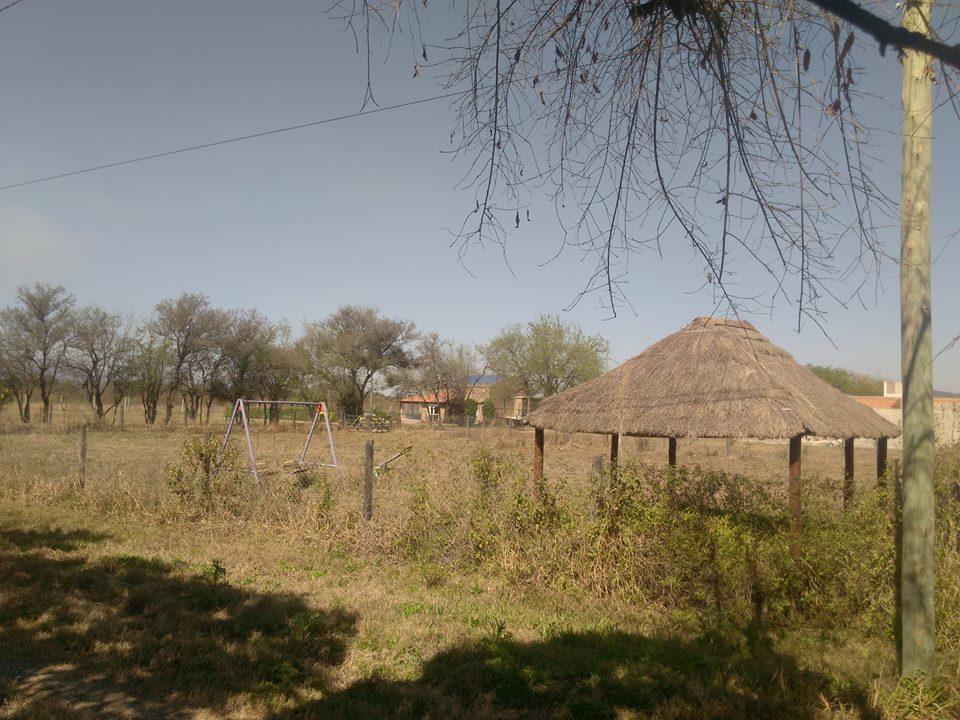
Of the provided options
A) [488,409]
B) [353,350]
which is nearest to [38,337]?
[353,350]

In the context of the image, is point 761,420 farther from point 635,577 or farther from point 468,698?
point 468,698

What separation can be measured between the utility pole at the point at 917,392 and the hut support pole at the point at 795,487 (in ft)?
5.63

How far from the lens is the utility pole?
383 centimetres

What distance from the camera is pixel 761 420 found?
265 inches

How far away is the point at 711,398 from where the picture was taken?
739cm

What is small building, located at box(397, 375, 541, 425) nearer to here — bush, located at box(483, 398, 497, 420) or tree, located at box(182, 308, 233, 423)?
bush, located at box(483, 398, 497, 420)

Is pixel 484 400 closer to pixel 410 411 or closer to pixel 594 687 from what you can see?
pixel 410 411

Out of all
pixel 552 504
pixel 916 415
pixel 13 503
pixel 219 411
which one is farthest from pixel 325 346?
pixel 916 415

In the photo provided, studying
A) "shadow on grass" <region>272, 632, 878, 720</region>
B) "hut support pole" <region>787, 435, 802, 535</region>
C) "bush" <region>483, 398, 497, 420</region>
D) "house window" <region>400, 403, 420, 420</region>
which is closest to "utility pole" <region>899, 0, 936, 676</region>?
"shadow on grass" <region>272, 632, 878, 720</region>

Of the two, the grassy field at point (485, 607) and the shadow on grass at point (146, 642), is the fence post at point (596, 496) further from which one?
the shadow on grass at point (146, 642)

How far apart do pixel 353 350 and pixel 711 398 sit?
131 ft

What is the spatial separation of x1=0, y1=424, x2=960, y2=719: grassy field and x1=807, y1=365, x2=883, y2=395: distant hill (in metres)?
58.8

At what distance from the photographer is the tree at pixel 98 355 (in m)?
34.5

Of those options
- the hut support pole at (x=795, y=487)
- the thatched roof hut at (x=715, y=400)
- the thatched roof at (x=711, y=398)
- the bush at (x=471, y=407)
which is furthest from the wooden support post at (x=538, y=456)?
the bush at (x=471, y=407)
